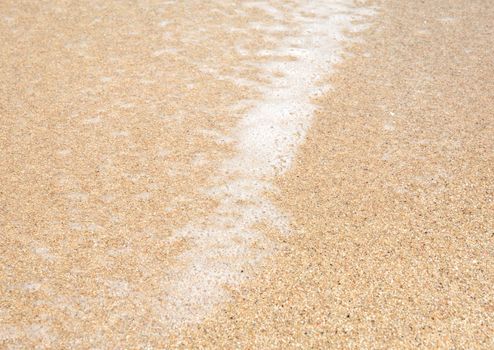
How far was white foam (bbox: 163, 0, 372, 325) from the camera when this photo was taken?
2594 mm

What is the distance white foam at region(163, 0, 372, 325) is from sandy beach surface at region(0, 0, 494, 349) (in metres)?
0.01

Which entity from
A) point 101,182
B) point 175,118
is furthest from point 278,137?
point 101,182

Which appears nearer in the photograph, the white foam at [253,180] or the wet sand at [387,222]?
the wet sand at [387,222]

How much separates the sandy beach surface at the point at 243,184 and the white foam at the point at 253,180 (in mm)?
12

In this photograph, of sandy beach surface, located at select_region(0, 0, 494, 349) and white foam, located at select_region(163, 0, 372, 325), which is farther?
white foam, located at select_region(163, 0, 372, 325)

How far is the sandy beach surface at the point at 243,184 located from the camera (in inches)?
95.4

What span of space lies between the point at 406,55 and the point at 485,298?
111 inches

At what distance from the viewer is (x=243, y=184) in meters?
3.28

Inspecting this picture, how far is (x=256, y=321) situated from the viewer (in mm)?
2393

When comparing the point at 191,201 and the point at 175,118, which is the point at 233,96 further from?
the point at 191,201

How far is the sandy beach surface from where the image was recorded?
242cm

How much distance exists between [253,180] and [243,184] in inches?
2.8

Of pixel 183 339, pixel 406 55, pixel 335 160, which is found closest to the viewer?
pixel 183 339

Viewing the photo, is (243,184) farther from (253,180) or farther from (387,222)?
(387,222)
